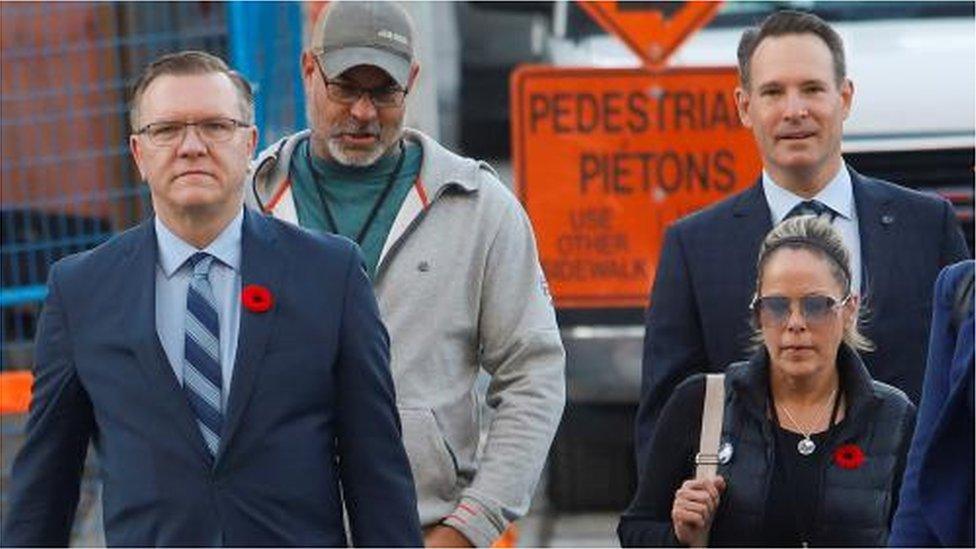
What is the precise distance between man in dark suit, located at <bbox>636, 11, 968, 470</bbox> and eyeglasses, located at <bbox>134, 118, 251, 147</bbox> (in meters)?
1.26

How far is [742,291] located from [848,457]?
565mm

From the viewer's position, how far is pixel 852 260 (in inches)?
236

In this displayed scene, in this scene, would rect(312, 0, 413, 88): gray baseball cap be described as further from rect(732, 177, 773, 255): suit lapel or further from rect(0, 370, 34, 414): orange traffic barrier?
rect(0, 370, 34, 414): orange traffic barrier

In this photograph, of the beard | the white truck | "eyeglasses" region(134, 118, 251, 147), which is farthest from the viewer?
the white truck

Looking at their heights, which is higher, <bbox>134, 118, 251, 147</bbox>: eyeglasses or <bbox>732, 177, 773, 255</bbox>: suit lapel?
<bbox>134, 118, 251, 147</bbox>: eyeglasses

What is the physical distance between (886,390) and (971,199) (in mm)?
4039

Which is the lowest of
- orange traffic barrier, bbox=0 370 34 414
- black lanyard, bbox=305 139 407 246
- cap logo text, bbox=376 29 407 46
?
orange traffic barrier, bbox=0 370 34 414

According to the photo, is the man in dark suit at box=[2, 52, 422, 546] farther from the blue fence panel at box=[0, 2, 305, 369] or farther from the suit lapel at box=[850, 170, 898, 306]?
the blue fence panel at box=[0, 2, 305, 369]

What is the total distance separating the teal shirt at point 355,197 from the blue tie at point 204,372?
78cm

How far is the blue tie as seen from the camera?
4.91 meters

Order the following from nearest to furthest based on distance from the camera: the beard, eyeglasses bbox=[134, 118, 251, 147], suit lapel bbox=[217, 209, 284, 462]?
suit lapel bbox=[217, 209, 284, 462] → eyeglasses bbox=[134, 118, 251, 147] → the beard

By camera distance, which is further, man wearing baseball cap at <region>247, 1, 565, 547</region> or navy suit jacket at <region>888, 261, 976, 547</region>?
man wearing baseball cap at <region>247, 1, 565, 547</region>

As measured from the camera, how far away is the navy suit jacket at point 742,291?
592 centimetres

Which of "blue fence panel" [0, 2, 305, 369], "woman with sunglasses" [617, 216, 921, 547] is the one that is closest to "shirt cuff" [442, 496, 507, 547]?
"woman with sunglasses" [617, 216, 921, 547]
